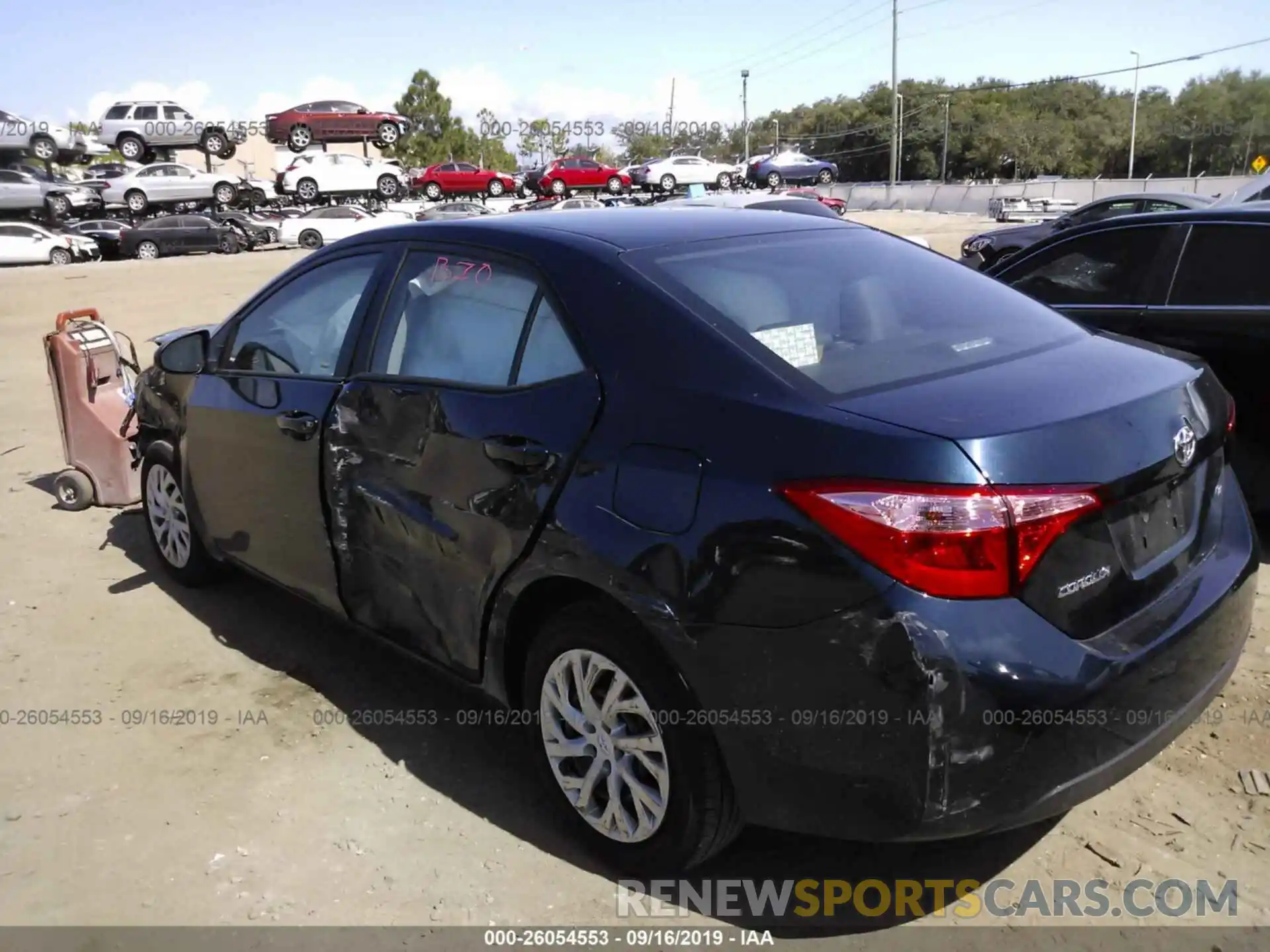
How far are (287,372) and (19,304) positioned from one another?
61.8 ft

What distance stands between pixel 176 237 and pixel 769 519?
35.3 meters

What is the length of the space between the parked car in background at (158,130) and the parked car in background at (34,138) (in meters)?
1.54

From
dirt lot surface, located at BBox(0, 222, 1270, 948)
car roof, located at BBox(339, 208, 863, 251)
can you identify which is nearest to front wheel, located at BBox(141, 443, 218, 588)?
dirt lot surface, located at BBox(0, 222, 1270, 948)

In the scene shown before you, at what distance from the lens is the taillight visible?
83.7 inches

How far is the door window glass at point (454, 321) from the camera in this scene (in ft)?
10.1

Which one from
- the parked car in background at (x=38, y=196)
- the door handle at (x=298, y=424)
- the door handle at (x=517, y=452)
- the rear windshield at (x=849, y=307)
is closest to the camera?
the rear windshield at (x=849, y=307)

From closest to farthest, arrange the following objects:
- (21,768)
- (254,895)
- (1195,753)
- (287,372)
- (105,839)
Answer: (254,895), (105,839), (1195,753), (21,768), (287,372)

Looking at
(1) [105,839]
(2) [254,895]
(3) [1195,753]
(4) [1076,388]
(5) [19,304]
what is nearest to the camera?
(4) [1076,388]

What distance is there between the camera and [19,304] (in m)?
19.6

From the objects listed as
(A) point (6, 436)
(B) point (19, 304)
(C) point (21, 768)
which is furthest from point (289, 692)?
(B) point (19, 304)

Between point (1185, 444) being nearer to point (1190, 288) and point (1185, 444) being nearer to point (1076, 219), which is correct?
point (1190, 288)

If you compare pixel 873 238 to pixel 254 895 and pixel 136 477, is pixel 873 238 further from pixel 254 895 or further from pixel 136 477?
pixel 136 477

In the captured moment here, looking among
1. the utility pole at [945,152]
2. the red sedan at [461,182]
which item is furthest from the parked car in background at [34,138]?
the utility pole at [945,152]

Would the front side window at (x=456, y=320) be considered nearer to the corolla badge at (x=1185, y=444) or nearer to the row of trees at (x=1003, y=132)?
the corolla badge at (x=1185, y=444)
